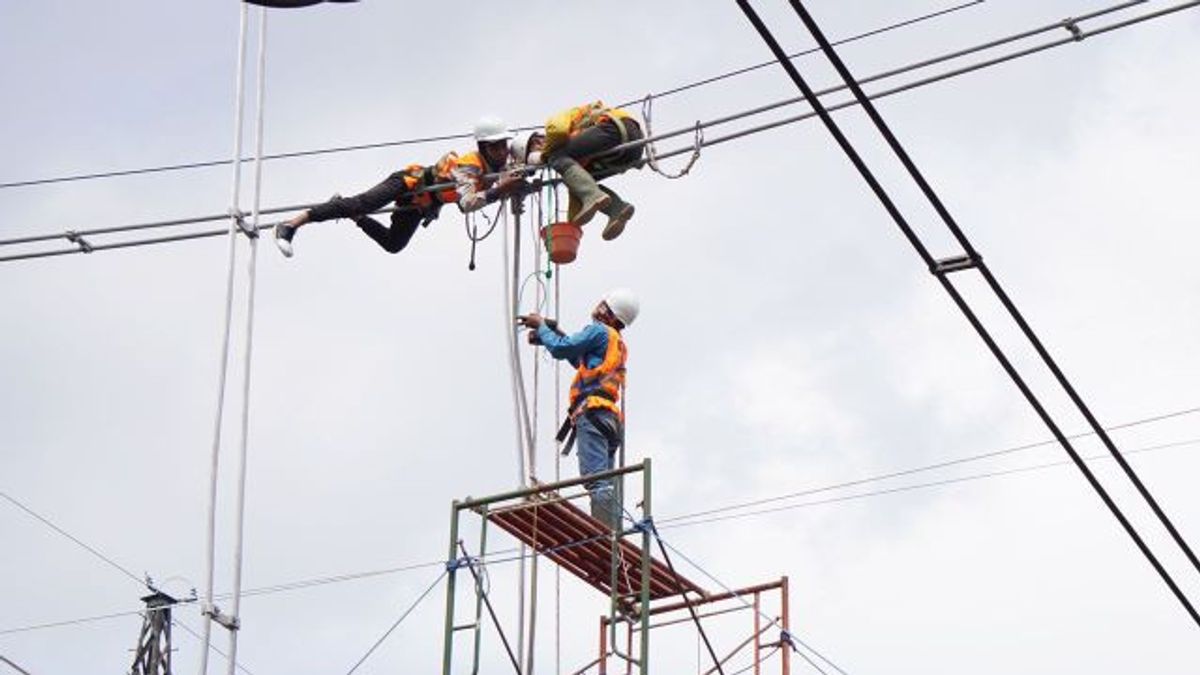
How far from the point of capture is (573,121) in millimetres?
19312

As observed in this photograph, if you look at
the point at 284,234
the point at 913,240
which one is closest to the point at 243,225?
the point at 284,234

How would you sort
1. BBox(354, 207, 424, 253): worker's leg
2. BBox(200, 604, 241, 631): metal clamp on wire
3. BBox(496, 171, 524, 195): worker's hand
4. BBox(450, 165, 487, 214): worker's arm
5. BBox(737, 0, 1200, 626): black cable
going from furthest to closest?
BBox(354, 207, 424, 253): worker's leg → BBox(450, 165, 487, 214): worker's arm → BBox(496, 171, 524, 195): worker's hand → BBox(200, 604, 241, 631): metal clamp on wire → BBox(737, 0, 1200, 626): black cable

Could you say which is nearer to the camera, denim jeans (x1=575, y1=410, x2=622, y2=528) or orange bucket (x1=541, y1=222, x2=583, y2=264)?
denim jeans (x1=575, y1=410, x2=622, y2=528)

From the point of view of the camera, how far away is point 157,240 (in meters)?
20.0

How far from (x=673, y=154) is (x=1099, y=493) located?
669 centimetres

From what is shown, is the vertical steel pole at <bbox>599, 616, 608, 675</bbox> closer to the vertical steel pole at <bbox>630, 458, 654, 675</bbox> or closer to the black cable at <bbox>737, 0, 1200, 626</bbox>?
the vertical steel pole at <bbox>630, 458, 654, 675</bbox>

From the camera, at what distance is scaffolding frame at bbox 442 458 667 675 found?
17.0 meters

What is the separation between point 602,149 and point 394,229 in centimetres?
219

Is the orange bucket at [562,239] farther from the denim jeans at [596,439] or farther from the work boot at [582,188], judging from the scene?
the denim jeans at [596,439]

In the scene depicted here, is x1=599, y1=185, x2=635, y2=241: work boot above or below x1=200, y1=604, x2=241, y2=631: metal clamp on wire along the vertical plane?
above

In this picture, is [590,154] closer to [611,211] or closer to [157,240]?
[611,211]

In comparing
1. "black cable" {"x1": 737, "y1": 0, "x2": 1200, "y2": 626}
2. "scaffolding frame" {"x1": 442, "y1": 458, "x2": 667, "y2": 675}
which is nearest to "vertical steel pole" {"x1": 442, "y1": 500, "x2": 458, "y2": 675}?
"scaffolding frame" {"x1": 442, "y1": 458, "x2": 667, "y2": 675}

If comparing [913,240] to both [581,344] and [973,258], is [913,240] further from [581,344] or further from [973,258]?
[581,344]

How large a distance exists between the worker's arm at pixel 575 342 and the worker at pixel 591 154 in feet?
3.04
